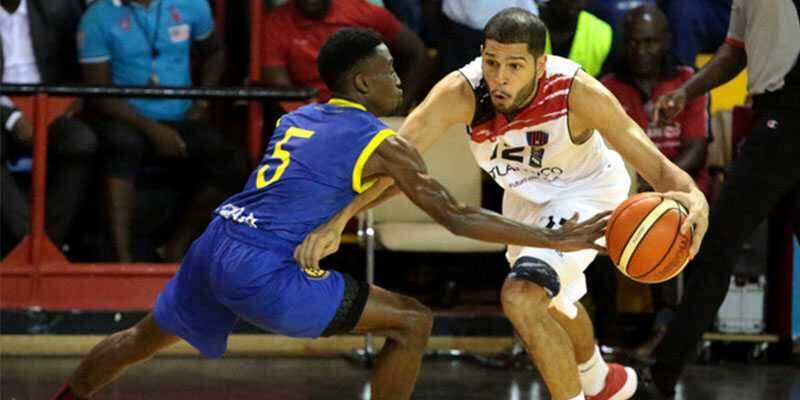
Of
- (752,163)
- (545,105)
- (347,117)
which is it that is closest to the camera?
(347,117)

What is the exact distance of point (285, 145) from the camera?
5.34 m

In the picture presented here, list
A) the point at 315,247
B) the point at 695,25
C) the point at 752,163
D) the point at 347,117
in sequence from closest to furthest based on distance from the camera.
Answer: the point at 315,247, the point at 347,117, the point at 752,163, the point at 695,25

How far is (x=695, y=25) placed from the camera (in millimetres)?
8859

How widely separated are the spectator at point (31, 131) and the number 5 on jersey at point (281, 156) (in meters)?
2.94

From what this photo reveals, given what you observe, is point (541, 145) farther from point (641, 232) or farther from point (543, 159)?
point (641, 232)

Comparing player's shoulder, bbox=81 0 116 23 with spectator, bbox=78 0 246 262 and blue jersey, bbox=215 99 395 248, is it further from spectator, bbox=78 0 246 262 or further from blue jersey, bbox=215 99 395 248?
blue jersey, bbox=215 99 395 248

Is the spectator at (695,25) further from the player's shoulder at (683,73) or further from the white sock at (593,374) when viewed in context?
the white sock at (593,374)

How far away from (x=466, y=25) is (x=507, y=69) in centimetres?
289

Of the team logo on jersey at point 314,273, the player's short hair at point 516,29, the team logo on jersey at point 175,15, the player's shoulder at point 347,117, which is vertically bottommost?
the team logo on jersey at point 314,273

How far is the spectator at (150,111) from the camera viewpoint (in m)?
8.14

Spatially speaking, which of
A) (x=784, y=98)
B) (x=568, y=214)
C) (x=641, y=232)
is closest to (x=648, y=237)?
(x=641, y=232)

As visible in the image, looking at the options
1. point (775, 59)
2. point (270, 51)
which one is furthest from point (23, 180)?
point (775, 59)

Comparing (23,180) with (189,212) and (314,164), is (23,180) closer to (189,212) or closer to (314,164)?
(189,212)

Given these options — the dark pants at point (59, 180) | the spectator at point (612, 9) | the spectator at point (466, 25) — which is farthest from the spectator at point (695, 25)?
the dark pants at point (59, 180)
